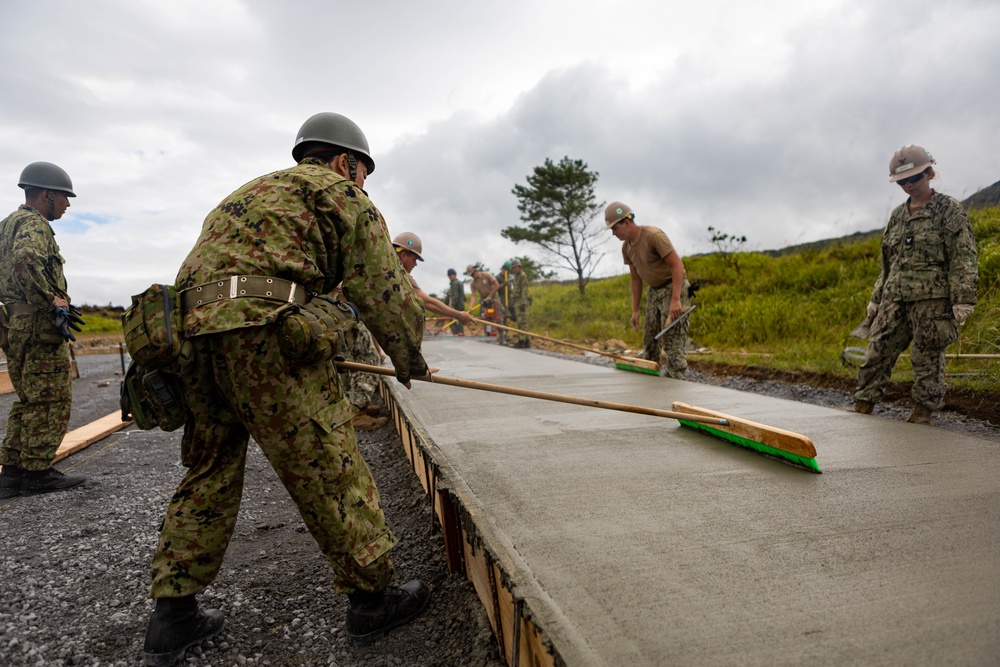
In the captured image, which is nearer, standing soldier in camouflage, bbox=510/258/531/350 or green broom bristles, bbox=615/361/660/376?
green broom bristles, bbox=615/361/660/376

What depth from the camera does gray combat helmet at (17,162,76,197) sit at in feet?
12.3

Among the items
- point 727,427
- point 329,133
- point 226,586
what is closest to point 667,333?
point 727,427

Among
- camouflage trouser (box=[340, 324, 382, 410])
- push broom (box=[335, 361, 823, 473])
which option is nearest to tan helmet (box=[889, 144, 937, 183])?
push broom (box=[335, 361, 823, 473])

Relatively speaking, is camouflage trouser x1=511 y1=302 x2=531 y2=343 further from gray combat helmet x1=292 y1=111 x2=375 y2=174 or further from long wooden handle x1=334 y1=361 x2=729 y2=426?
gray combat helmet x1=292 y1=111 x2=375 y2=174

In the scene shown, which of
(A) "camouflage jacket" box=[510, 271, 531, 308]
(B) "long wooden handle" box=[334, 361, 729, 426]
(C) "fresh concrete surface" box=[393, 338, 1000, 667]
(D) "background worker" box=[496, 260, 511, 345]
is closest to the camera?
(C) "fresh concrete surface" box=[393, 338, 1000, 667]

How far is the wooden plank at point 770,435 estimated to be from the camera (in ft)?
7.64

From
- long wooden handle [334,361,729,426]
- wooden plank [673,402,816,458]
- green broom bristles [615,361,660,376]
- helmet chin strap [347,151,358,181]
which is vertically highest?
helmet chin strap [347,151,358,181]

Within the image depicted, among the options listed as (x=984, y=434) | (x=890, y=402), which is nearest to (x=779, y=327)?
(x=890, y=402)

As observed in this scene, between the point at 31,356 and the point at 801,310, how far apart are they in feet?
31.3

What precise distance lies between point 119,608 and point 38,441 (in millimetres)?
2005

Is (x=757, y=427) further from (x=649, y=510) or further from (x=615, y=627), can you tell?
(x=615, y=627)

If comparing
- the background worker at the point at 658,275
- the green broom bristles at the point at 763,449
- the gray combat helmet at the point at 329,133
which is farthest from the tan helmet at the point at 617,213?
the gray combat helmet at the point at 329,133

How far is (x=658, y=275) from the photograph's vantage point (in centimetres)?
570

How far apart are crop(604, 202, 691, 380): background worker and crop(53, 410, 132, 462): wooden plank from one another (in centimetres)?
495
